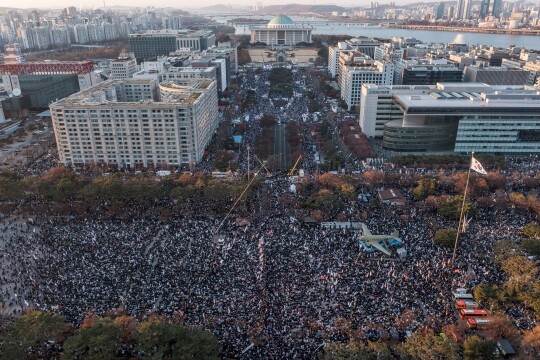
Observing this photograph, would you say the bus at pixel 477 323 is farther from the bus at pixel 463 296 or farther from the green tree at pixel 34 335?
the green tree at pixel 34 335

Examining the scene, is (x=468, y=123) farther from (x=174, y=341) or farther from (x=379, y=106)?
(x=174, y=341)

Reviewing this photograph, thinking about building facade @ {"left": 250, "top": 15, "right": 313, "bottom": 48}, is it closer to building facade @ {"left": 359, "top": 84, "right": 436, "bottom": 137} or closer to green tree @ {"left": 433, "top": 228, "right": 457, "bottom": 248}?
building facade @ {"left": 359, "top": 84, "right": 436, "bottom": 137}

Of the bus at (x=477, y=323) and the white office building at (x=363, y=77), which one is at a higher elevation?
the white office building at (x=363, y=77)

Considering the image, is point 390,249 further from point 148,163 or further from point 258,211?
point 148,163

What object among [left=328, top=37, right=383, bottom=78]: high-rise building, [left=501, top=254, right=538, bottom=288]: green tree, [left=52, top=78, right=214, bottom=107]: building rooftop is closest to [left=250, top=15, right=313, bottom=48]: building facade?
[left=328, top=37, right=383, bottom=78]: high-rise building

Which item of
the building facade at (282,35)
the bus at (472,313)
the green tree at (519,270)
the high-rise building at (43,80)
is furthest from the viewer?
the building facade at (282,35)

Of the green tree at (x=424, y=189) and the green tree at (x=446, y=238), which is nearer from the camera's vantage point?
the green tree at (x=446, y=238)

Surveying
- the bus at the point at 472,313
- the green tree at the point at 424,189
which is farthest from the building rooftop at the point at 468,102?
the bus at the point at 472,313
